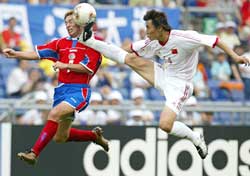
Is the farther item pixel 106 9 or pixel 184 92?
pixel 106 9

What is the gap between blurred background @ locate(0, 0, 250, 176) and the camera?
17.4 meters

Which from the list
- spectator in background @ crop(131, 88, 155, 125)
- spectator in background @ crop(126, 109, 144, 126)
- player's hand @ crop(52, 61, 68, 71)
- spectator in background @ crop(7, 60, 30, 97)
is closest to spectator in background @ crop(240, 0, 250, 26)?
spectator in background @ crop(131, 88, 155, 125)

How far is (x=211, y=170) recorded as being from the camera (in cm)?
1750

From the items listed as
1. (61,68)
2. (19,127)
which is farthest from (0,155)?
(61,68)

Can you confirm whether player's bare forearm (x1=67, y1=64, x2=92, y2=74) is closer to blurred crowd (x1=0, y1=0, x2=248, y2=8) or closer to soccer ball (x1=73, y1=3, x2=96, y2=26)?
soccer ball (x1=73, y1=3, x2=96, y2=26)

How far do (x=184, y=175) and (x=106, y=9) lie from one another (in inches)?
216

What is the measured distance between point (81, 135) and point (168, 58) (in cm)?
163

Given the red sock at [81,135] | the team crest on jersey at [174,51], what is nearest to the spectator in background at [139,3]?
the red sock at [81,135]

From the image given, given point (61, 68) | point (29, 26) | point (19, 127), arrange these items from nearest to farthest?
1. point (61, 68)
2. point (19, 127)
3. point (29, 26)

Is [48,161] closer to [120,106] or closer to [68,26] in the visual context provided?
[120,106]

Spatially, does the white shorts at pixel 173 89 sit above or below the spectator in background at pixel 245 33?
below

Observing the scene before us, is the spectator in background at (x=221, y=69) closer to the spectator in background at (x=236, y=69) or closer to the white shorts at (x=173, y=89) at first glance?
the spectator in background at (x=236, y=69)

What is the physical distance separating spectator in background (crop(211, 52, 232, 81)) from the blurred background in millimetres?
19

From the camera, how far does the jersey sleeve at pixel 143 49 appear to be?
50.8 ft
